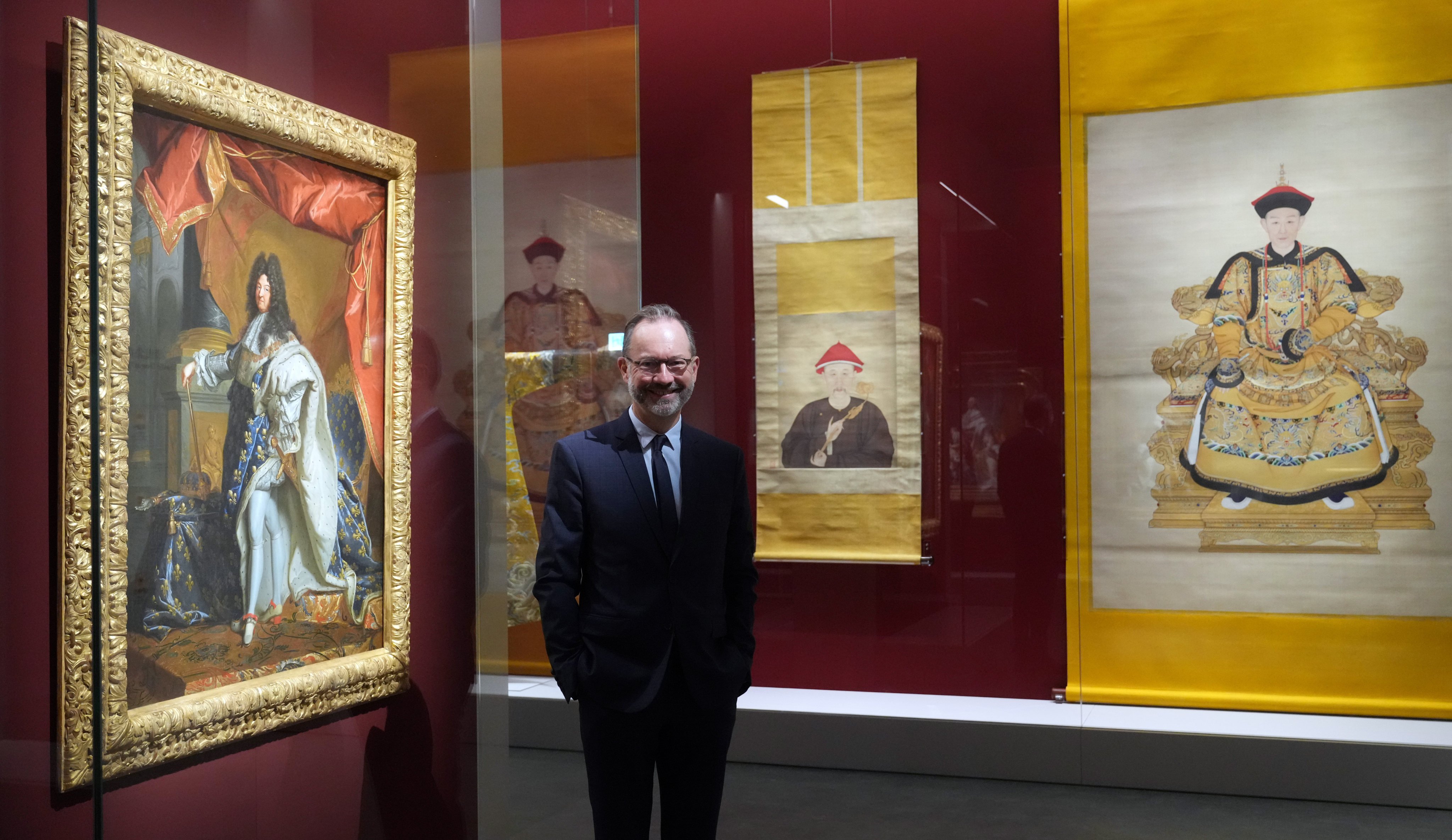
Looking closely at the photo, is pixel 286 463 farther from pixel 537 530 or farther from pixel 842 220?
pixel 842 220

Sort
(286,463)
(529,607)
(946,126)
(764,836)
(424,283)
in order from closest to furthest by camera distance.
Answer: (286,463)
(424,283)
(529,607)
(764,836)
(946,126)

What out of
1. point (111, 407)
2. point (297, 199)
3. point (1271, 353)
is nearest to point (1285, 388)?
point (1271, 353)

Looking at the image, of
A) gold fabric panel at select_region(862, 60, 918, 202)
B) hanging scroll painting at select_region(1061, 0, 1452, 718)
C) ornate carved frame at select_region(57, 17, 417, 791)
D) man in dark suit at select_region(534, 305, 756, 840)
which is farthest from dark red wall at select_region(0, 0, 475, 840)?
hanging scroll painting at select_region(1061, 0, 1452, 718)

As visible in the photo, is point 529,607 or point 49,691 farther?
point 529,607

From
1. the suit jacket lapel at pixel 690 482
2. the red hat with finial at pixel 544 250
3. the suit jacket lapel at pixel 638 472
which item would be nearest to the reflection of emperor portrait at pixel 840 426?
the red hat with finial at pixel 544 250

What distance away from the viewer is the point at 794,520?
5500 mm

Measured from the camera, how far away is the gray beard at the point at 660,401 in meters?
2.89

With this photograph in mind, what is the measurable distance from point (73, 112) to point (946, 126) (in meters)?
3.94

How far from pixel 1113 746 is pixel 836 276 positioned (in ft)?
7.92

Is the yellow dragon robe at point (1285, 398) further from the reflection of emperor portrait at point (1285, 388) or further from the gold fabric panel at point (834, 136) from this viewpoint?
the gold fabric panel at point (834, 136)

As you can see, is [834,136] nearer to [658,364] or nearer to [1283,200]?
[1283,200]

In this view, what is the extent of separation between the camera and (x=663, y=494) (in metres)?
2.92

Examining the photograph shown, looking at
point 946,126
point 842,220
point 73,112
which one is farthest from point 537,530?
point 946,126

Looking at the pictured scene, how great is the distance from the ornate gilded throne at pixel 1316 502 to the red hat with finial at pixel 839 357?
1319 millimetres
